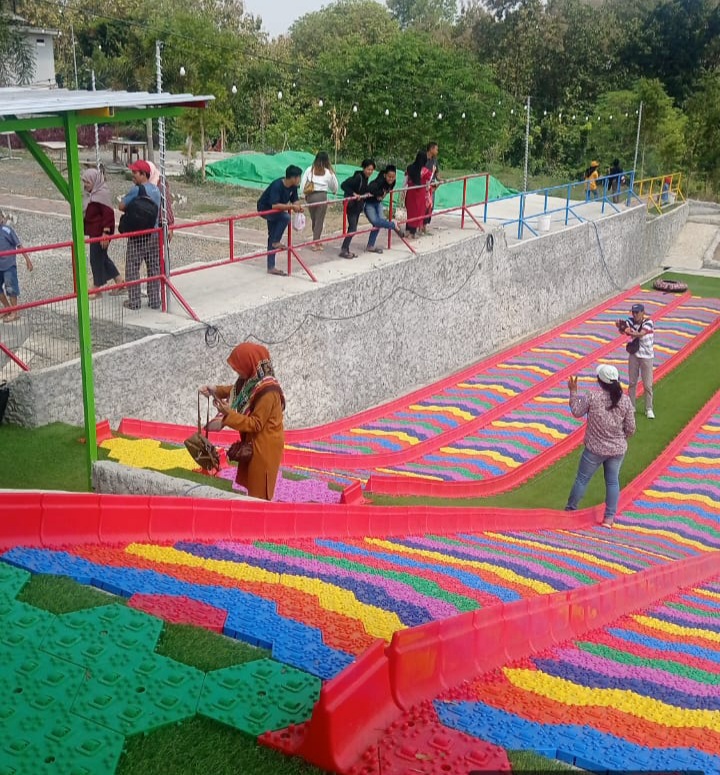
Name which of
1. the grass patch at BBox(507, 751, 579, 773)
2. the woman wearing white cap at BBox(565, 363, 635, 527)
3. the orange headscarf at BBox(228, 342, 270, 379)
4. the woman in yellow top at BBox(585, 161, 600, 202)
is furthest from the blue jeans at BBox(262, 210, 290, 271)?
the woman in yellow top at BBox(585, 161, 600, 202)

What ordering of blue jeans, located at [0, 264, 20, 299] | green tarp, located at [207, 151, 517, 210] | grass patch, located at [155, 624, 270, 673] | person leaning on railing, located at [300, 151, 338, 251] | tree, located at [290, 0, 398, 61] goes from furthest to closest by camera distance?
1. tree, located at [290, 0, 398, 61]
2. green tarp, located at [207, 151, 517, 210]
3. person leaning on railing, located at [300, 151, 338, 251]
4. blue jeans, located at [0, 264, 20, 299]
5. grass patch, located at [155, 624, 270, 673]

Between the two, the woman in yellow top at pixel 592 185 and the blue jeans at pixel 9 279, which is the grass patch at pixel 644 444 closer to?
the blue jeans at pixel 9 279

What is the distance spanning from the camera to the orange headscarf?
265 inches

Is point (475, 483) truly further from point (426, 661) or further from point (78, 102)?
point (426, 661)

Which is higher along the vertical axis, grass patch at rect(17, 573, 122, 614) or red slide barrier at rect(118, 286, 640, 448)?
grass patch at rect(17, 573, 122, 614)

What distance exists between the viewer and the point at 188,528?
19.1 ft

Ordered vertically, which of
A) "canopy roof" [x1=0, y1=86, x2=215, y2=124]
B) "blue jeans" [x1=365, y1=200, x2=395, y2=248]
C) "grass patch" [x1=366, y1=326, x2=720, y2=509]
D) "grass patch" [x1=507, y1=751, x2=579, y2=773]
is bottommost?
"grass patch" [x1=366, y1=326, x2=720, y2=509]

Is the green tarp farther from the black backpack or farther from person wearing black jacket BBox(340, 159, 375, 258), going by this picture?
the black backpack

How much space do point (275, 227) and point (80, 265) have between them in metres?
7.23

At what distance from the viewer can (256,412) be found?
683 centimetres

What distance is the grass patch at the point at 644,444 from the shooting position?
37.9 feet

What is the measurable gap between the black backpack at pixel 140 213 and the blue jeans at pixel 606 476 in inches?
222

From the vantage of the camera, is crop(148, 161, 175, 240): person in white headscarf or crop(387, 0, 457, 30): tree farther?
crop(387, 0, 457, 30): tree

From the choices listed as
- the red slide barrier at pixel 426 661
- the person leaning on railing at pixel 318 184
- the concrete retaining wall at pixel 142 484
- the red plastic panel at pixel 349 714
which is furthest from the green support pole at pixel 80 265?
the person leaning on railing at pixel 318 184
